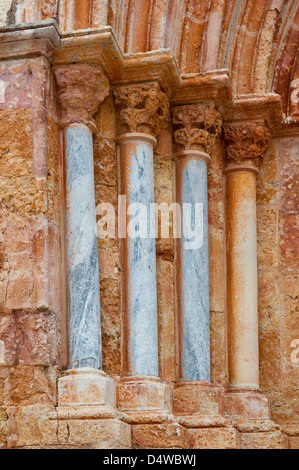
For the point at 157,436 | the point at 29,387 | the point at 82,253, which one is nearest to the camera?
the point at 29,387

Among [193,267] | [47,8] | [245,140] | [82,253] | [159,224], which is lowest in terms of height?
[82,253]

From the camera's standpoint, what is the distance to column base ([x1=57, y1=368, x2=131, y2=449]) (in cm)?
597

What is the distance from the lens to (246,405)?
289 inches

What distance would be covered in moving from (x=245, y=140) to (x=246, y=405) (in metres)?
1.97

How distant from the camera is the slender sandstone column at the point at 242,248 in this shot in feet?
24.6

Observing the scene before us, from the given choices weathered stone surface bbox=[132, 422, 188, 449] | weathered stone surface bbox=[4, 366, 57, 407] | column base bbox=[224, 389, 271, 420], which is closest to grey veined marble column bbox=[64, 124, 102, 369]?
weathered stone surface bbox=[4, 366, 57, 407]

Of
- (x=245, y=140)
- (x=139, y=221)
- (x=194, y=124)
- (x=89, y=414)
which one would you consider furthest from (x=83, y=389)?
(x=245, y=140)

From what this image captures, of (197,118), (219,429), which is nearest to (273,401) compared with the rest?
(219,429)

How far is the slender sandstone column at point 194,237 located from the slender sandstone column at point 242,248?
0.30 metres

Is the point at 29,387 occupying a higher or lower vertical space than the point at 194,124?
lower

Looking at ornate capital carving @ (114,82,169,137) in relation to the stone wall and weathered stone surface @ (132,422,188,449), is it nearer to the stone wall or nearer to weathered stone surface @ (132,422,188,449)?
the stone wall

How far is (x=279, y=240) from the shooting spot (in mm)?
7969

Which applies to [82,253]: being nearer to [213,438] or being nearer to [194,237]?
[194,237]
